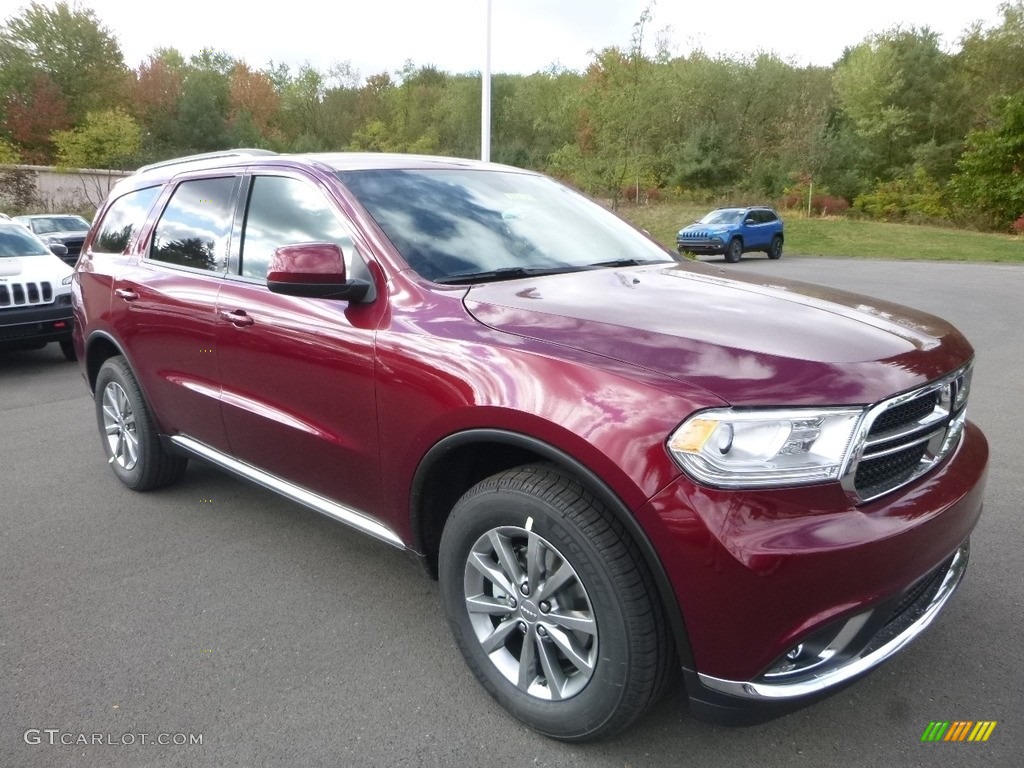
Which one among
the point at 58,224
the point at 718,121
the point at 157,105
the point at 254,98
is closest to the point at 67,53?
the point at 157,105

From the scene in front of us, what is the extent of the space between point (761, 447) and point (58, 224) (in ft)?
73.4

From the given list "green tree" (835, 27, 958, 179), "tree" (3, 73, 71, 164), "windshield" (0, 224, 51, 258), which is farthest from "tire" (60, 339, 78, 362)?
"green tree" (835, 27, 958, 179)

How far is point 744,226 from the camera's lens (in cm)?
2450

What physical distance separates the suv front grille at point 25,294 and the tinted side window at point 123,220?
157 inches

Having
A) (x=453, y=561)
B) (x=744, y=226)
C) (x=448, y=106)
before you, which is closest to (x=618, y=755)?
(x=453, y=561)

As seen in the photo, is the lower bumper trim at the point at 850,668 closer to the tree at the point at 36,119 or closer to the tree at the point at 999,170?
the tree at the point at 999,170

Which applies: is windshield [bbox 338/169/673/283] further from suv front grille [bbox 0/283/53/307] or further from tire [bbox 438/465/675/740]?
suv front grille [bbox 0/283/53/307]

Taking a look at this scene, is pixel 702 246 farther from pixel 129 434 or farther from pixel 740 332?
pixel 740 332

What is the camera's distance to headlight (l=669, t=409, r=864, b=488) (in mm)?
1965

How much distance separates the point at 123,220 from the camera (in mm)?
4648

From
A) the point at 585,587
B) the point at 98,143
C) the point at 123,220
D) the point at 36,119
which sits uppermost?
the point at 36,119

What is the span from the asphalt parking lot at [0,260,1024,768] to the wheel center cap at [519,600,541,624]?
383 mm

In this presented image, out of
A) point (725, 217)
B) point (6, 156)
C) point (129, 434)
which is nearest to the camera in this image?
point (129, 434)

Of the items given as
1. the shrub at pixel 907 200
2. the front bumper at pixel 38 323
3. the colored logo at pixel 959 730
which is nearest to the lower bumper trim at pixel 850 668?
the colored logo at pixel 959 730
